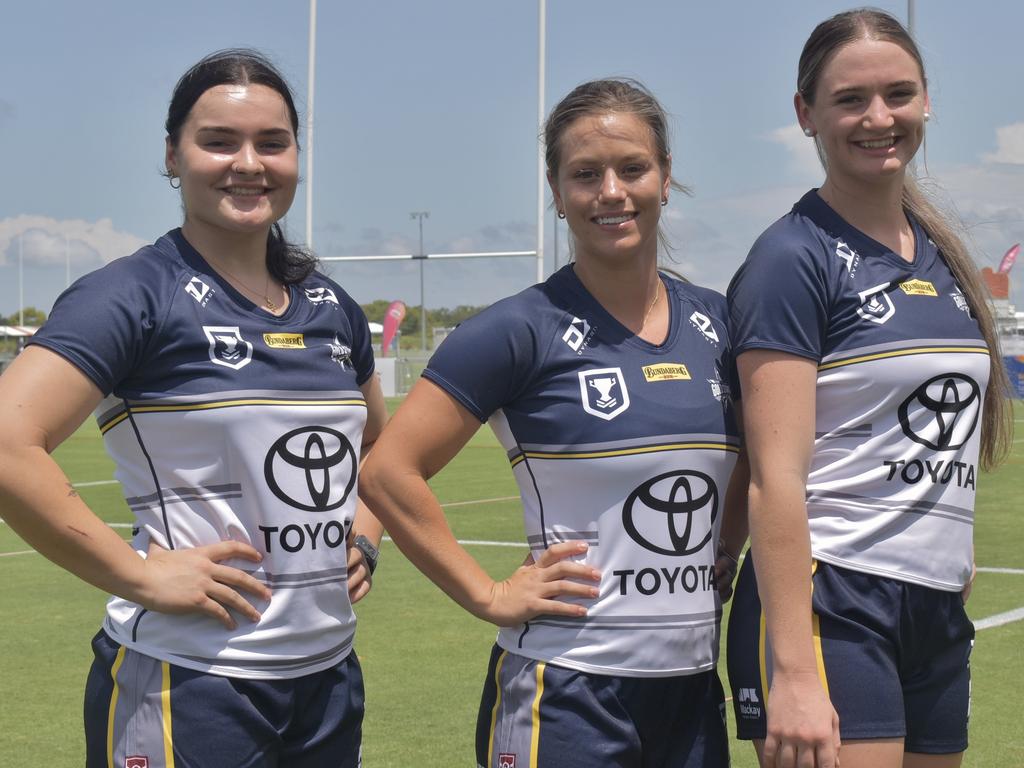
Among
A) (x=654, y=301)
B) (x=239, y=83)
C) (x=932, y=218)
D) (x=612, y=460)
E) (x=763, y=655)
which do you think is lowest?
(x=763, y=655)

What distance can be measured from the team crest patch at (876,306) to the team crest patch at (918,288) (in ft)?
0.18

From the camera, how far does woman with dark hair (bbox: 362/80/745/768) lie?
2.69 m

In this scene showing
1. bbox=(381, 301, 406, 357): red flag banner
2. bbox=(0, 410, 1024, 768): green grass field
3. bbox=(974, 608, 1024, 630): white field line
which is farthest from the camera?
bbox=(381, 301, 406, 357): red flag banner

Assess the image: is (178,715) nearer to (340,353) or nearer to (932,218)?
(340,353)

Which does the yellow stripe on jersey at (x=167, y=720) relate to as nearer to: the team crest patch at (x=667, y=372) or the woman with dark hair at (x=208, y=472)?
the woman with dark hair at (x=208, y=472)

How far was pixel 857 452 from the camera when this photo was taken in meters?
2.63

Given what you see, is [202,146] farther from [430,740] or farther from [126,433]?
[430,740]

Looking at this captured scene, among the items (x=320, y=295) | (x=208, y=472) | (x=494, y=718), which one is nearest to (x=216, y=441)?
(x=208, y=472)

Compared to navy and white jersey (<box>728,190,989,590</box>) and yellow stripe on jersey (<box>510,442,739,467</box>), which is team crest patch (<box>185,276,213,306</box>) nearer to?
yellow stripe on jersey (<box>510,442,739,467</box>)

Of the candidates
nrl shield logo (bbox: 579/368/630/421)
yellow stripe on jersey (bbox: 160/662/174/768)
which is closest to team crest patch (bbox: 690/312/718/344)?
nrl shield logo (bbox: 579/368/630/421)

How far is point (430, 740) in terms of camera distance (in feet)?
17.4

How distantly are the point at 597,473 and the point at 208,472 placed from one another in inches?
29.8

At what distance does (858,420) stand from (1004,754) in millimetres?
2969

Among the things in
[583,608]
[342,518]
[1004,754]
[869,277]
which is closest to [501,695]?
[583,608]
